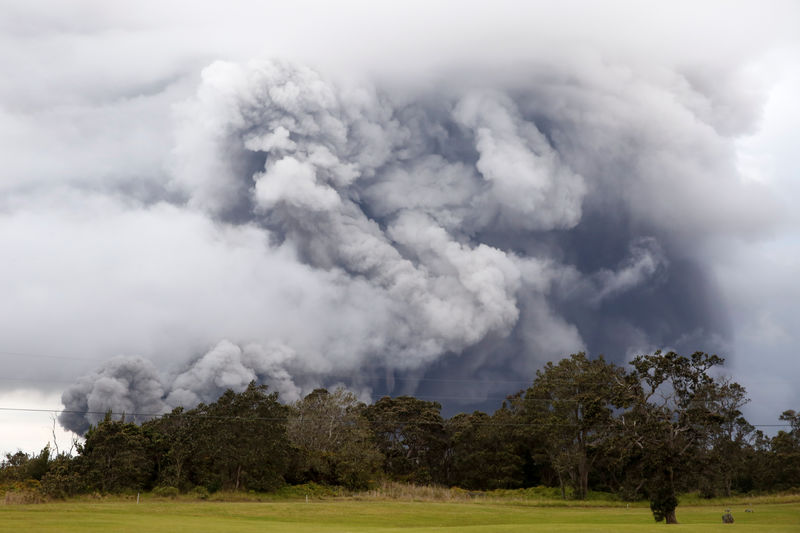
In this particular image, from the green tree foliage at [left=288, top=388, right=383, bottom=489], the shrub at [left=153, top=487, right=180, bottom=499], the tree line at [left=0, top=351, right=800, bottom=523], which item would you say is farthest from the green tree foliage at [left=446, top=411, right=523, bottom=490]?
the shrub at [left=153, top=487, right=180, bottom=499]

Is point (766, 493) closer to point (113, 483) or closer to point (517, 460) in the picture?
point (517, 460)

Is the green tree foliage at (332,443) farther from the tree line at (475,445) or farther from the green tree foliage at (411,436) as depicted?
the green tree foliage at (411,436)

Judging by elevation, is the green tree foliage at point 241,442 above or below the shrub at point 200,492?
above

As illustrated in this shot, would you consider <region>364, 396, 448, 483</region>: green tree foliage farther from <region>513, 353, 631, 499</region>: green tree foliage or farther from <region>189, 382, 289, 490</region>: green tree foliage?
<region>189, 382, 289, 490</region>: green tree foliage

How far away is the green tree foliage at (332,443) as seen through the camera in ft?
277

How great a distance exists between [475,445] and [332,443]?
24.4m

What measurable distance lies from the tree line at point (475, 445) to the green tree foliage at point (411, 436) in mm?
Answer: 241

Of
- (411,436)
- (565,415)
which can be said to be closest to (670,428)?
(565,415)

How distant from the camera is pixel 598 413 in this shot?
166 feet

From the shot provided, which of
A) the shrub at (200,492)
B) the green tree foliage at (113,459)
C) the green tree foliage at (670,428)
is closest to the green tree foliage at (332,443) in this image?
the shrub at (200,492)

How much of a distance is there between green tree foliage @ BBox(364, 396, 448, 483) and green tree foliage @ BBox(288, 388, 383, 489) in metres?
13.5

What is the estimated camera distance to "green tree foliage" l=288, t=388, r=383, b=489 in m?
84.5

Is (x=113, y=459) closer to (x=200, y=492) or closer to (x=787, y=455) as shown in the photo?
(x=200, y=492)

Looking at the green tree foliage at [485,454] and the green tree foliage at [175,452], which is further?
the green tree foliage at [485,454]
